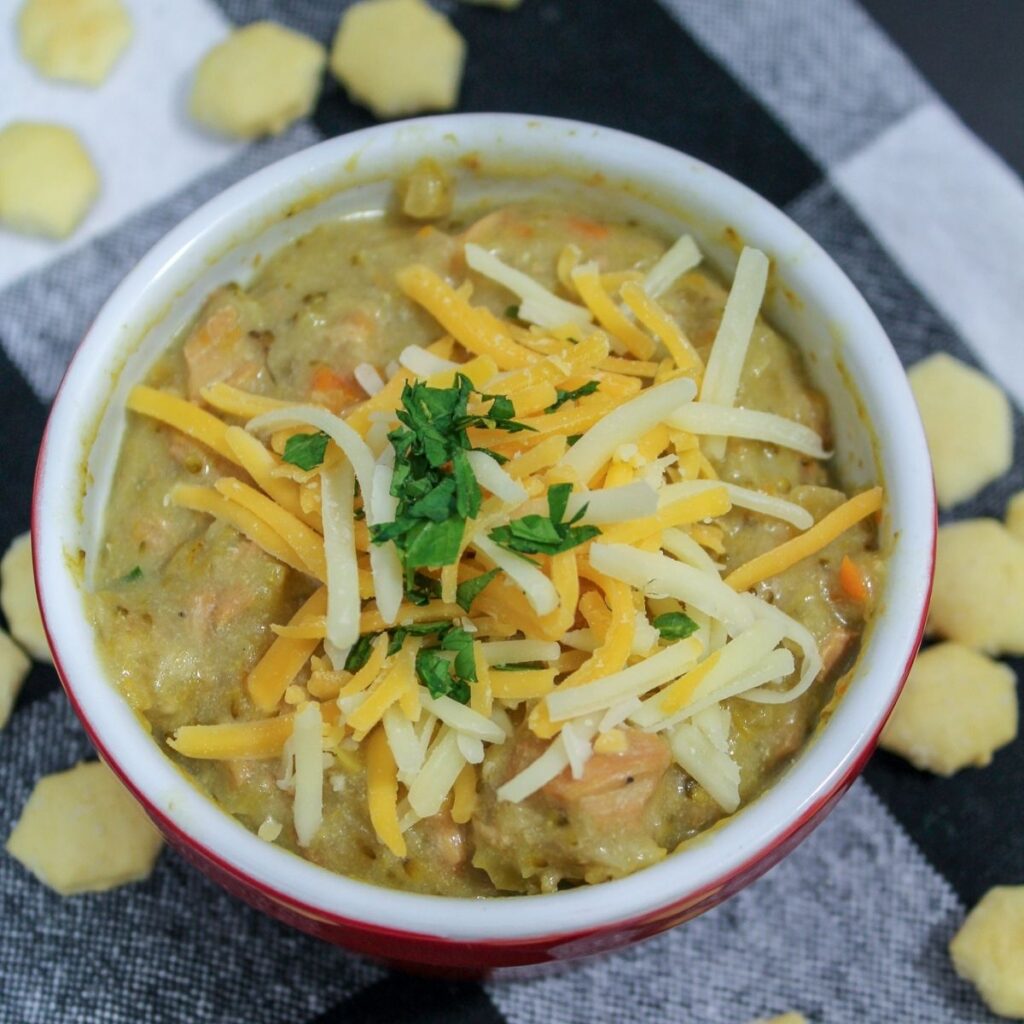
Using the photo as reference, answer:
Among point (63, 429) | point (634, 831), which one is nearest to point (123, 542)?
point (63, 429)

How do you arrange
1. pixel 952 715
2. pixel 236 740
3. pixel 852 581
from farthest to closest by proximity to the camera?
1. pixel 952 715
2. pixel 852 581
3. pixel 236 740

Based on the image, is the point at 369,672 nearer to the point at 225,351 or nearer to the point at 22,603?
the point at 225,351

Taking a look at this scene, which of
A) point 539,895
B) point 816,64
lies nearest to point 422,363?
point 539,895

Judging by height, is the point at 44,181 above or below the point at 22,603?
above

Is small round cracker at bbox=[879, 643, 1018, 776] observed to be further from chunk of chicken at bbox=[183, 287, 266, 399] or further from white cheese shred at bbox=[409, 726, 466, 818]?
chunk of chicken at bbox=[183, 287, 266, 399]

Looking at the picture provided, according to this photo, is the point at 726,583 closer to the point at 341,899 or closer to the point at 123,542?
the point at 341,899

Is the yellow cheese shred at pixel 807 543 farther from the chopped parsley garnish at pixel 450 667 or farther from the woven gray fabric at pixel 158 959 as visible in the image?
the woven gray fabric at pixel 158 959
